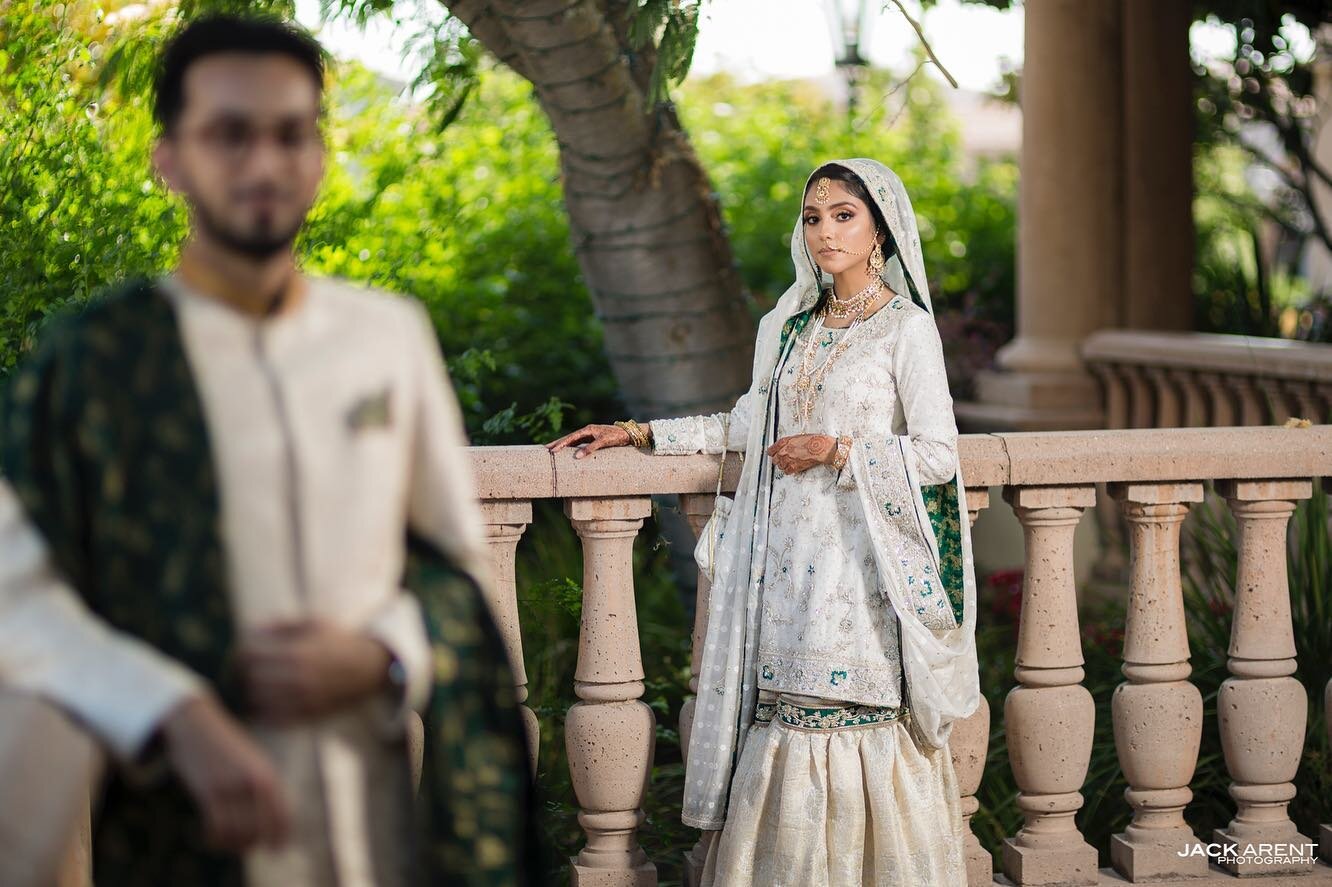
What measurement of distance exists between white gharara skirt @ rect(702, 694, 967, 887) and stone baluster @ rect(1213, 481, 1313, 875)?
0.81 meters

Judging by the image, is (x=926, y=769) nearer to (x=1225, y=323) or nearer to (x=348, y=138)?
(x=348, y=138)

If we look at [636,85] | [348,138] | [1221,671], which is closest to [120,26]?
[636,85]

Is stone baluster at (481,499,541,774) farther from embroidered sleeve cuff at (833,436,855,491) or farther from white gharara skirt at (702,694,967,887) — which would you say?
embroidered sleeve cuff at (833,436,855,491)

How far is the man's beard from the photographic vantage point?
165cm

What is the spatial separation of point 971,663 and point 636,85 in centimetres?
243

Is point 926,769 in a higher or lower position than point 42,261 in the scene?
lower

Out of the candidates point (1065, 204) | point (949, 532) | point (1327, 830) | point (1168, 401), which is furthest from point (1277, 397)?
point (949, 532)

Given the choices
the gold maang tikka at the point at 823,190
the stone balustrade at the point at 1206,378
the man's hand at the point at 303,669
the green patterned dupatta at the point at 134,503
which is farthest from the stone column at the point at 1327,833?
the man's hand at the point at 303,669

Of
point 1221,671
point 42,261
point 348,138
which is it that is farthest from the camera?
point 348,138

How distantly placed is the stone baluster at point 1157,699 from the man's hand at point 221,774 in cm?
243

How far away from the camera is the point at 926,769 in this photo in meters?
3.16

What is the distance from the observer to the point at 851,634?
3.12m

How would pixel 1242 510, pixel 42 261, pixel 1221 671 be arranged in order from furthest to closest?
pixel 1221 671 < pixel 42 261 < pixel 1242 510

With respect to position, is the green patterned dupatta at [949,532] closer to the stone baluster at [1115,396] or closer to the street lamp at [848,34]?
the street lamp at [848,34]
